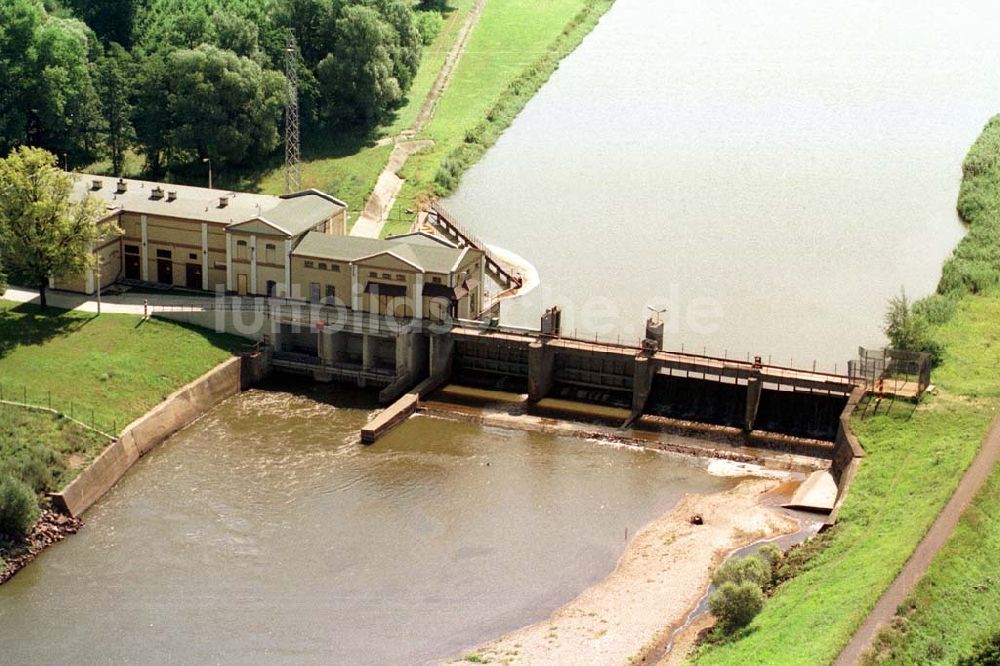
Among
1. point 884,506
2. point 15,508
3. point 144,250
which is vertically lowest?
point 15,508

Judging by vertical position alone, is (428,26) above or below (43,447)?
above

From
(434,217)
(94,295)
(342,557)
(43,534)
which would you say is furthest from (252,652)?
(434,217)

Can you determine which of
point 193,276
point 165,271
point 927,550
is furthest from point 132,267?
point 927,550

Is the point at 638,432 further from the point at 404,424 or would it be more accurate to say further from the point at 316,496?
the point at 316,496

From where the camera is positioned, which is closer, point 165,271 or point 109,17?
point 165,271

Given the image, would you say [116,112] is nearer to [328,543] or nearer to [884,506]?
[328,543]

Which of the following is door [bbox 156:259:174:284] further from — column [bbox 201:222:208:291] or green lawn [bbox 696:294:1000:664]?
green lawn [bbox 696:294:1000:664]

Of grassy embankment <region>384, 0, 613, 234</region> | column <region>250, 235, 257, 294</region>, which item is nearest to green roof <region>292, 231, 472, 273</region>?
column <region>250, 235, 257, 294</region>
